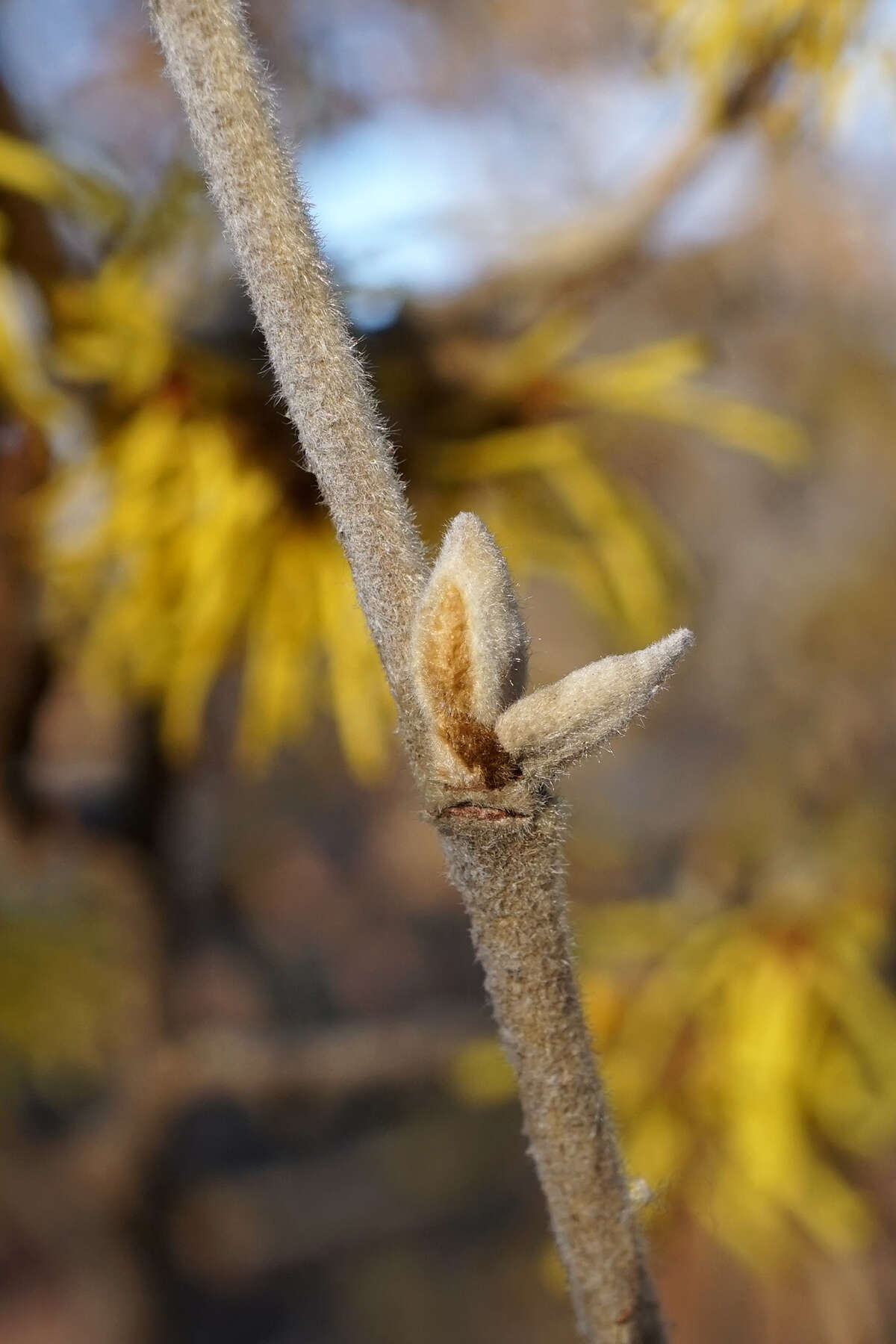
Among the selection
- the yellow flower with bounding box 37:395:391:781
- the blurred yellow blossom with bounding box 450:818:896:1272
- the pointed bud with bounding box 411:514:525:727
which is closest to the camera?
the pointed bud with bounding box 411:514:525:727

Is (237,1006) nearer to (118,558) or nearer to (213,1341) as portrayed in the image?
(213,1341)

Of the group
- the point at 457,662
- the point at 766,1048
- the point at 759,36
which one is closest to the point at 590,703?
the point at 457,662

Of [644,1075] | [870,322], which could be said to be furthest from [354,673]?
[870,322]

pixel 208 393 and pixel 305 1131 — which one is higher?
pixel 208 393

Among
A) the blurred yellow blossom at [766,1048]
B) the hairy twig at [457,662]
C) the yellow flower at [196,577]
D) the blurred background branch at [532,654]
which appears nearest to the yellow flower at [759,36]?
the blurred background branch at [532,654]

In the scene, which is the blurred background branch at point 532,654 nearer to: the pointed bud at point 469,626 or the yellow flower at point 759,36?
the yellow flower at point 759,36

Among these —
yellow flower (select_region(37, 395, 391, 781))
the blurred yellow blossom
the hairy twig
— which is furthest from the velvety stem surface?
the blurred yellow blossom

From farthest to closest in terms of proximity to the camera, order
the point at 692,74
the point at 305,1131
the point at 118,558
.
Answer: the point at 305,1131 → the point at 118,558 → the point at 692,74

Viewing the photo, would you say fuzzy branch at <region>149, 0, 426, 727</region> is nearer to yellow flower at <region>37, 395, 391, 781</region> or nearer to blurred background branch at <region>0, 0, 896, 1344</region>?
blurred background branch at <region>0, 0, 896, 1344</region>
